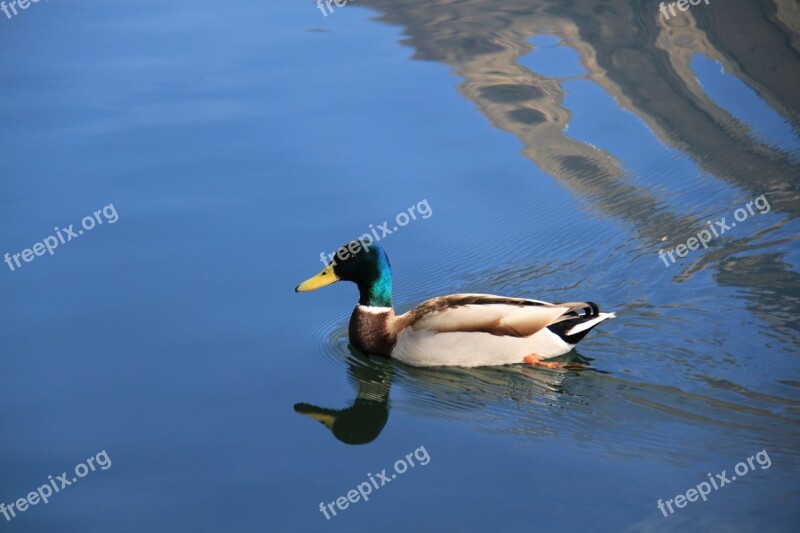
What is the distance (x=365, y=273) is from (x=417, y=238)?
118cm

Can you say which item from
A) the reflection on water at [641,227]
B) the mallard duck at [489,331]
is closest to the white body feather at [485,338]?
the mallard duck at [489,331]

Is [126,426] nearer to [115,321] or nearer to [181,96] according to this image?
[115,321]

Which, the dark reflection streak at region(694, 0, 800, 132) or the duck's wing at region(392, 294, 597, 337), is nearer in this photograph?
the duck's wing at region(392, 294, 597, 337)

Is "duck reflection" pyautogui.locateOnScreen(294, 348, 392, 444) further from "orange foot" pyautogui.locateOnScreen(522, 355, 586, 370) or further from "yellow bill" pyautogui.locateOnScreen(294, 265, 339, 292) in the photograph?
"orange foot" pyautogui.locateOnScreen(522, 355, 586, 370)

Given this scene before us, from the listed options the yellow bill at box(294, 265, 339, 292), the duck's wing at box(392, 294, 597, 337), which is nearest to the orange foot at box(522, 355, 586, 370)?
the duck's wing at box(392, 294, 597, 337)

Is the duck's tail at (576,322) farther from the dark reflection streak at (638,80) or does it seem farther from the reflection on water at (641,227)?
the dark reflection streak at (638,80)

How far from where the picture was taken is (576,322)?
27.2ft

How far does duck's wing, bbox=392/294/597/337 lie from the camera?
8305 millimetres

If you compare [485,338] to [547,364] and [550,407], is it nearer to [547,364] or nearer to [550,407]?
[547,364]

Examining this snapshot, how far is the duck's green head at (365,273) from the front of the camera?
8.70 meters

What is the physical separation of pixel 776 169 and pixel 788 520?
5.01 m

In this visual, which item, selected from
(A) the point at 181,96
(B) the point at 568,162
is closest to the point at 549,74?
(B) the point at 568,162

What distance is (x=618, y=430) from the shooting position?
284 inches

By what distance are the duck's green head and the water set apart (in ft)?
1.38
